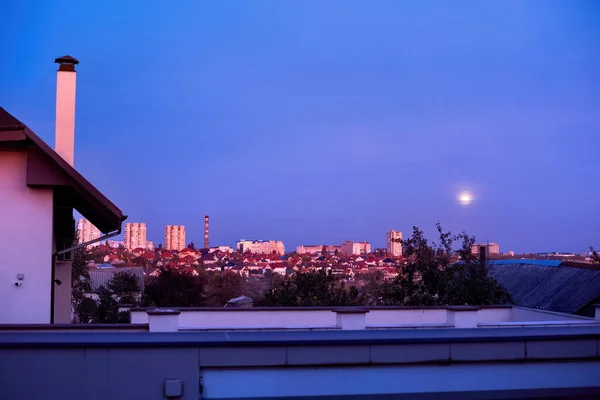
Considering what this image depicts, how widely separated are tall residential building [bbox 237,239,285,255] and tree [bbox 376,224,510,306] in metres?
48.4

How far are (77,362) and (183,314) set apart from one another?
8043 mm

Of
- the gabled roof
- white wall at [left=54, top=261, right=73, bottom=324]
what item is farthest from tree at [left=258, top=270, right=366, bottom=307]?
the gabled roof

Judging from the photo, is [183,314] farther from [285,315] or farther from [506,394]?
[506,394]

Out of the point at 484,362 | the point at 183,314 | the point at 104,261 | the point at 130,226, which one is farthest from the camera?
the point at 130,226

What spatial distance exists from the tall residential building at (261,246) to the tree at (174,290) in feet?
129

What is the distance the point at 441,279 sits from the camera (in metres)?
19.2

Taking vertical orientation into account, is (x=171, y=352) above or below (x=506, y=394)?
above

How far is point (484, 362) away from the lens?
4898 mm

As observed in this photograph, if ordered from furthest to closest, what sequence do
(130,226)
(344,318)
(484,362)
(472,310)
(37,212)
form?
(130,226)
(472,310)
(344,318)
(37,212)
(484,362)

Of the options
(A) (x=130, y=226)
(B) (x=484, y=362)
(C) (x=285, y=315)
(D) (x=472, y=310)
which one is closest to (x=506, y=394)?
(B) (x=484, y=362)

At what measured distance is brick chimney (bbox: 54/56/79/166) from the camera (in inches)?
499

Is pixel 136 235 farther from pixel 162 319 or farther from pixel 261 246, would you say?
pixel 162 319

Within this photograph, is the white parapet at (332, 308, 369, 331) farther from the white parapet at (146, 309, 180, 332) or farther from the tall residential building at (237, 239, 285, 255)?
the tall residential building at (237, 239, 285, 255)

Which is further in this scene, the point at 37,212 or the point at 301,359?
the point at 37,212
